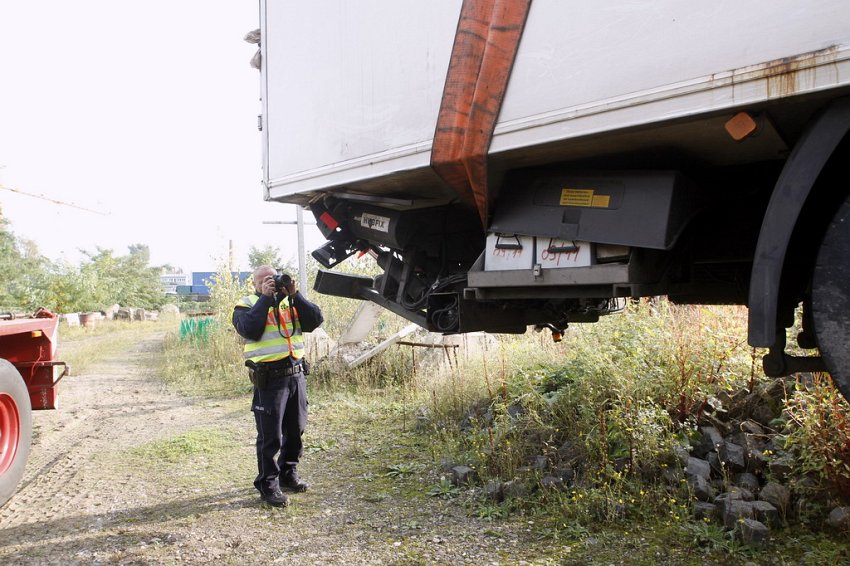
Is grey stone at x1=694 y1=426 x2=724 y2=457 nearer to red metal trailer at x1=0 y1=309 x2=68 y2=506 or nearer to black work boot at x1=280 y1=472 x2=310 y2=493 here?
black work boot at x1=280 y1=472 x2=310 y2=493

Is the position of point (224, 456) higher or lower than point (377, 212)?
lower

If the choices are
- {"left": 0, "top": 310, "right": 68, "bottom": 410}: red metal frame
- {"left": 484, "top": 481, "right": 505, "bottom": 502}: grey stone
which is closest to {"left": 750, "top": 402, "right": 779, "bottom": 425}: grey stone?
{"left": 484, "top": 481, "right": 505, "bottom": 502}: grey stone

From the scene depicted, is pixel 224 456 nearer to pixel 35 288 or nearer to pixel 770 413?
pixel 770 413

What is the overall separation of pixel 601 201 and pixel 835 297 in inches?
35.5

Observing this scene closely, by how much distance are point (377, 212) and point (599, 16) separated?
5.91ft

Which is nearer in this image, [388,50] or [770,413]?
[388,50]

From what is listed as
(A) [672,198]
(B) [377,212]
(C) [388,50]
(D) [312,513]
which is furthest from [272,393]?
(A) [672,198]

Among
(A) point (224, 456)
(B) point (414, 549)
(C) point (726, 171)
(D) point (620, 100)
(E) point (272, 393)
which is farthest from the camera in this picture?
(A) point (224, 456)

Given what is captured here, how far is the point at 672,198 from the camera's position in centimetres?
237

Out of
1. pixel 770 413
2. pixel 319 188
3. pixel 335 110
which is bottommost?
pixel 770 413

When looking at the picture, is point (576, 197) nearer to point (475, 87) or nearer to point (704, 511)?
point (475, 87)

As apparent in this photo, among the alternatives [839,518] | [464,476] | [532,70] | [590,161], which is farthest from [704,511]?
[532,70]

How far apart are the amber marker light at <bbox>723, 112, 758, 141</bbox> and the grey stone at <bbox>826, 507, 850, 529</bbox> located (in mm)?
2716

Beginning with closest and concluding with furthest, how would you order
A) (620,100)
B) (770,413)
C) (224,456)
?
(620,100) < (770,413) < (224,456)
